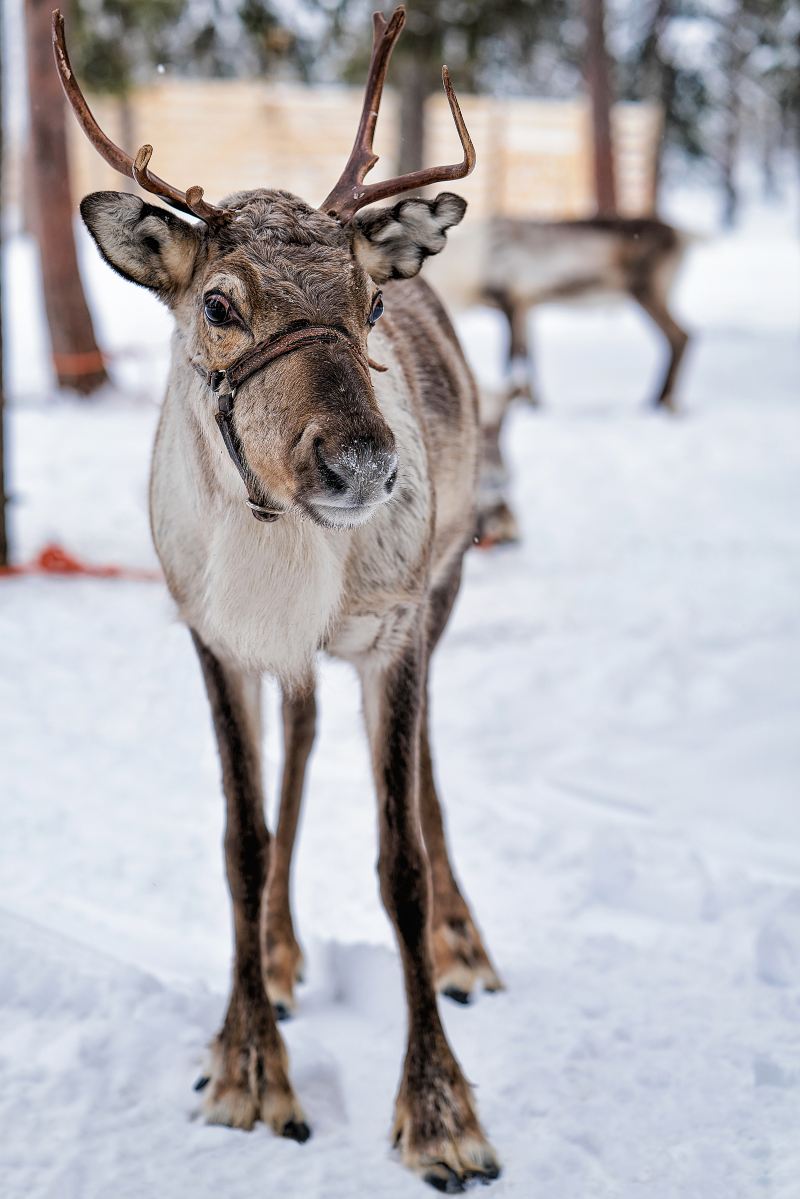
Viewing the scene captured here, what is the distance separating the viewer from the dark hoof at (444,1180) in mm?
2307

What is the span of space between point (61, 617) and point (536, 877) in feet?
7.68

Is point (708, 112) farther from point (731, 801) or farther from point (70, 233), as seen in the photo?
point (731, 801)

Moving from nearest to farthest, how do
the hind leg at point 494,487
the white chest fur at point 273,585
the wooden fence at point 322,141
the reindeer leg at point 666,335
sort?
1. the white chest fur at point 273,585
2. the hind leg at point 494,487
3. the reindeer leg at point 666,335
4. the wooden fence at point 322,141

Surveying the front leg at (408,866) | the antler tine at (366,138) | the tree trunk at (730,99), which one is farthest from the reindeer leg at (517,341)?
the tree trunk at (730,99)

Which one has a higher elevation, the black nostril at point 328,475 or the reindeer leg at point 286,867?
the black nostril at point 328,475

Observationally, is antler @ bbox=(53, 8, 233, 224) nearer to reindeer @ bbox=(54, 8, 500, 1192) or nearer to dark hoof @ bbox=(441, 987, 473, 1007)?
reindeer @ bbox=(54, 8, 500, 1192)

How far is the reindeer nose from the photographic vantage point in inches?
75.7

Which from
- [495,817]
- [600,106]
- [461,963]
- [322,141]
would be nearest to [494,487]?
[495,817]

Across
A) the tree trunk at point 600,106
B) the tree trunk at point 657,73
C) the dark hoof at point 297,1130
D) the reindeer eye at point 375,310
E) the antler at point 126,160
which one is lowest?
the dark hoof at point 297,1130

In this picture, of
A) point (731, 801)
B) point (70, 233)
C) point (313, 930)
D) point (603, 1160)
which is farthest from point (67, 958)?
point (70, 233)

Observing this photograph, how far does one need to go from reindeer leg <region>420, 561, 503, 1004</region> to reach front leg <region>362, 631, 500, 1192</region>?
1.04 ft

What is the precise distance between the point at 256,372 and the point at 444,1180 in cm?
154

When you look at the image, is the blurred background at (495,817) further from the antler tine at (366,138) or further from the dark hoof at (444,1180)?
the antler tine at (366,138)

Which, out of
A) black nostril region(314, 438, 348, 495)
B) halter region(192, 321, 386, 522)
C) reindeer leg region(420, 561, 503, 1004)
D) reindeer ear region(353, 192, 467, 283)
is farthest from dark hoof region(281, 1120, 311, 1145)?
reindeer ear region(353, 192, 467, 283)
